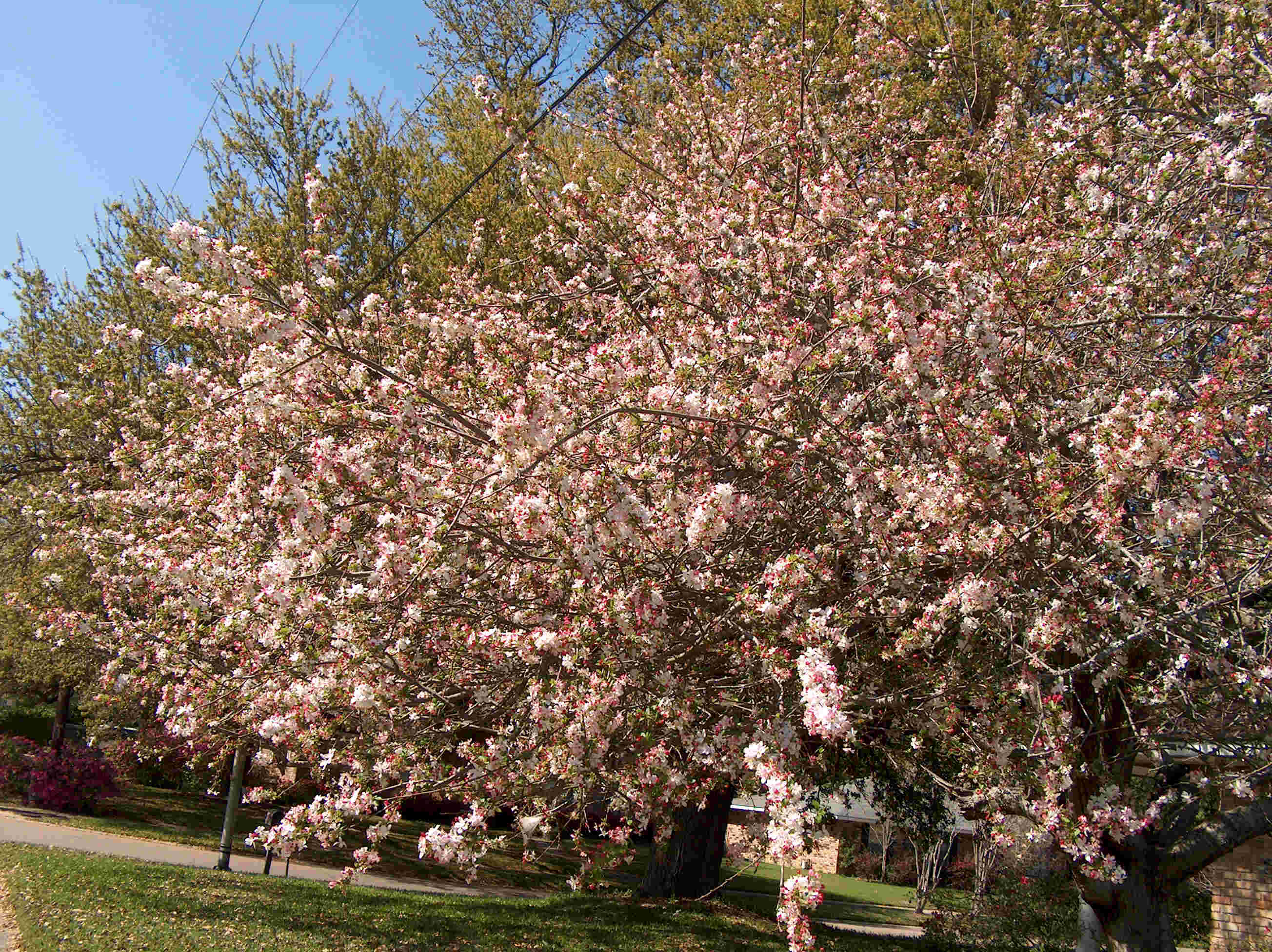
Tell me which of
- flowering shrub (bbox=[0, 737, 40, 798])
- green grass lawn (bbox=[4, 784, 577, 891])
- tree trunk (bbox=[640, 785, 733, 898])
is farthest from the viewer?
flowering shrub (bbox=[0, 737, 40, 798])

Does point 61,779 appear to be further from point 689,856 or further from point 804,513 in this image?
point 804,513

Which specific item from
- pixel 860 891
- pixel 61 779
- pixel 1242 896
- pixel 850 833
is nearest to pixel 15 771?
pixel 61 779

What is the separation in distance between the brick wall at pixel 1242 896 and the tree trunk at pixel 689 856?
6.29m

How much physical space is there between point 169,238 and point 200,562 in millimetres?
2084

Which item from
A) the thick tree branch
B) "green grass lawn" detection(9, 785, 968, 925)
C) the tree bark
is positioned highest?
the thick tree branch

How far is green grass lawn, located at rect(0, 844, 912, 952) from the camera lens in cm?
762

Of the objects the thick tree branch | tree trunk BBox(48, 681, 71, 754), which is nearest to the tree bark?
the thick tree branch

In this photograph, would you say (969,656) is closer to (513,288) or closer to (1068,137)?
(1068,137)

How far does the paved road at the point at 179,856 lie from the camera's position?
1317cm

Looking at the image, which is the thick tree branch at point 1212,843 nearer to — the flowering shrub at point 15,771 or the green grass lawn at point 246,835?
the green grass lawn at point 246,835

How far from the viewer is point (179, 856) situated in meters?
13.9

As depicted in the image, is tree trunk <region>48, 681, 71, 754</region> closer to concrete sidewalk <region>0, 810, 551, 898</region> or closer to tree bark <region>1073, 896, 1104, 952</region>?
concrete sidewalk <region>0, 810, 551, 898</region>

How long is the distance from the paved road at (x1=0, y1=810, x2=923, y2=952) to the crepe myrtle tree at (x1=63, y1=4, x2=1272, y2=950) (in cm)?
726

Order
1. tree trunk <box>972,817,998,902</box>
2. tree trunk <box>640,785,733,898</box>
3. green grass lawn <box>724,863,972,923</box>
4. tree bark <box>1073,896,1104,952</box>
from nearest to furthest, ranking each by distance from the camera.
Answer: tree bark <box>1073,896,1104,952</box> < tree trunk <box>640,785,733,898</box> < tree trunk <box>972,817,998,902</box> < green grass lawn <box>724,863,972,923</box>
